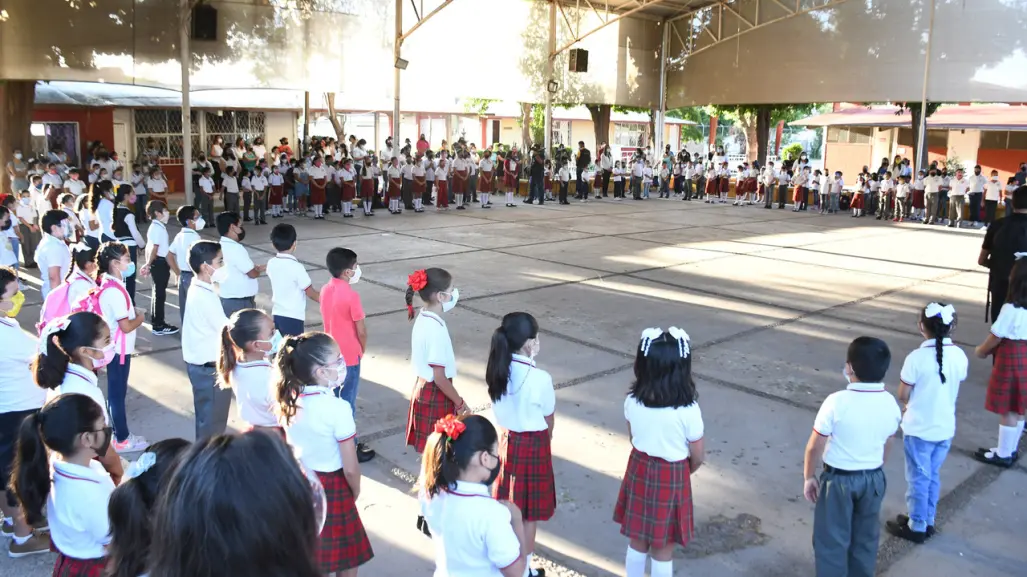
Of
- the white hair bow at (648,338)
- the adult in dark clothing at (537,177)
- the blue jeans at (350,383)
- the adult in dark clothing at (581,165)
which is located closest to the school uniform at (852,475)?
the white hair bow at (648,338)

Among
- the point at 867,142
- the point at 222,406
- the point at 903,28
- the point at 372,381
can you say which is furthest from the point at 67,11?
the point at 867,142

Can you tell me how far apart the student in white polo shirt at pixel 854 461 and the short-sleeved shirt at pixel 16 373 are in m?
3.50

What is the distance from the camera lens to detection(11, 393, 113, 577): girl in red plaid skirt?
2432 millimetres

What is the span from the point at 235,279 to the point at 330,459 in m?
3.19

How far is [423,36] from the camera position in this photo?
18.4 meters

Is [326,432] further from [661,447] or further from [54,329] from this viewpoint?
[54,329]

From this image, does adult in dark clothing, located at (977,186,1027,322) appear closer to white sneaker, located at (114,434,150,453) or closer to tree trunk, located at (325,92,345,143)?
white sneaker, located at (114,434,150,453)

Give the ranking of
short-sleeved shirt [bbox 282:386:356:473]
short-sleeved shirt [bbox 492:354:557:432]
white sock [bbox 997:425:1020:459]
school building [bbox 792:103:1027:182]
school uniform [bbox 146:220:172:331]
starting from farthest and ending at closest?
1. school building [bbox 792:103:1027:182]
2. school uniform [bbox 146:220:172:331]
3. white sock [bbox 997:425:1020:459]
4. short-sleeved shirt [bbox 492:354:557:432]
5. short-sleeved shirt [bbox 282:386:356:473]

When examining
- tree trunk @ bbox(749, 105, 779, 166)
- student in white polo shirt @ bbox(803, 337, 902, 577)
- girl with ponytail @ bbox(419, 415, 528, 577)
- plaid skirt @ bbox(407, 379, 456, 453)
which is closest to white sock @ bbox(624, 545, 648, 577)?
student in white polo shirt @ bbox(803, 337, 902, 577)

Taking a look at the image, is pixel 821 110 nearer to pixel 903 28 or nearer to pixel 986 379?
pixel 903 28

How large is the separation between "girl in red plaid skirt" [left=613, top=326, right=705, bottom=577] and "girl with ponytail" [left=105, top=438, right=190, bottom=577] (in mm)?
1731

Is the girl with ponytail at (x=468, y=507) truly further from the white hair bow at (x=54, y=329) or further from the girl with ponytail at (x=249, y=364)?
the white hair bow at (x=54, y=329)

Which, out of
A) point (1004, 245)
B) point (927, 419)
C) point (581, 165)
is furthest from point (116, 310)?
point (581, 165)

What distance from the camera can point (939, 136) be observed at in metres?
28.2
